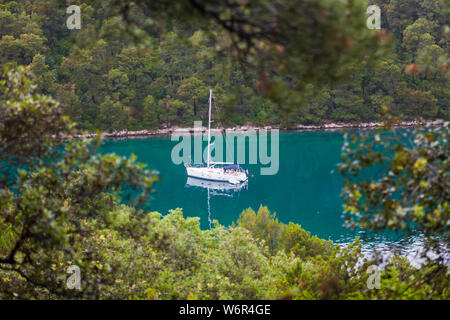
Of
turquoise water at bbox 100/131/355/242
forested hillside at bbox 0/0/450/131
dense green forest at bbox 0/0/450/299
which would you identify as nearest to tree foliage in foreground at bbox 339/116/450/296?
dense green forest at bbox 0/0/450/299

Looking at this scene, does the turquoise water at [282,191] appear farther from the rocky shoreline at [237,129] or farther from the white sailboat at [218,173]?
the rocky shoreline at [237,129]

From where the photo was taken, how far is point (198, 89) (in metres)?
58.9

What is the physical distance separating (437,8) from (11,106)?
64.2m

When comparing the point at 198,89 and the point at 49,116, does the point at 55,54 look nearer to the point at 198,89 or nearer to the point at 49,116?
the point at 198,89

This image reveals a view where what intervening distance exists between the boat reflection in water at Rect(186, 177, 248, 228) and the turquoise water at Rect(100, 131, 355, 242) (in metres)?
0.08

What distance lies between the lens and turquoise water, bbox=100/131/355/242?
2584cm

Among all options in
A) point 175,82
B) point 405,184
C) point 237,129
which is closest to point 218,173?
point 237,129

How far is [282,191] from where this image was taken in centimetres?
3269

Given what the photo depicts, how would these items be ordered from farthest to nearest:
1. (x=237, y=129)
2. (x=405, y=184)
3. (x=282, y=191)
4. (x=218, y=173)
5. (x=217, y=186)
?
(x=237, y=129), (x=218, y=173), (x=217, y=186), (x=282, y=191), (x=405, y=184)

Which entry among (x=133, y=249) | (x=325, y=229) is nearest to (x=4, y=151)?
(x=133, y=249)

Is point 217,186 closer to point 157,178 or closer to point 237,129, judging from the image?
point 237,129

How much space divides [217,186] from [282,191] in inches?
225

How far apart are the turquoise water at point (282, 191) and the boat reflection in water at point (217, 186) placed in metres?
0.08

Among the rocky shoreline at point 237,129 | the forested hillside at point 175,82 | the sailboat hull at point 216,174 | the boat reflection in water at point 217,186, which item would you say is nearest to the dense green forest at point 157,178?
the boat reflection in water at point 217,186
